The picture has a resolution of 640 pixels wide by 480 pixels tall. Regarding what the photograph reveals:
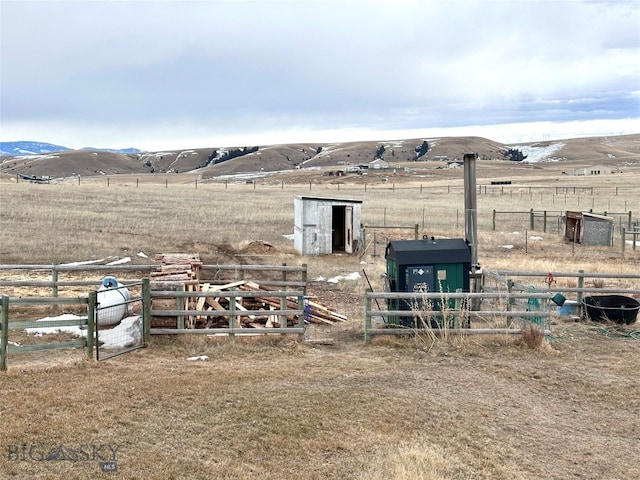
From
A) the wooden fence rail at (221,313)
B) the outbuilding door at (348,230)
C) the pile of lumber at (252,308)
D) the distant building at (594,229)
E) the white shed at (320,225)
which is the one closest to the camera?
the wooden fence rail at (221,313)

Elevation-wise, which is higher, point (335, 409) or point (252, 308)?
point (252, 308)

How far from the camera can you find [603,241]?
2444 cm

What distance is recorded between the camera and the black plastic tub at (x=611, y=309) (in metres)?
11.3

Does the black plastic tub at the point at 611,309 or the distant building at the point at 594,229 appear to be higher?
the distant building at the point at 594,229

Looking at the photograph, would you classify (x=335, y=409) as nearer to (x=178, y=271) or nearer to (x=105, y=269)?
(x=178, y=271)

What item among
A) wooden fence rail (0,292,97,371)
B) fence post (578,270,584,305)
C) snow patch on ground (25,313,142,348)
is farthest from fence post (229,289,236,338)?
fence post (578,270,584,305)

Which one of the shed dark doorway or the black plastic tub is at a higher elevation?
the shed dark doorway

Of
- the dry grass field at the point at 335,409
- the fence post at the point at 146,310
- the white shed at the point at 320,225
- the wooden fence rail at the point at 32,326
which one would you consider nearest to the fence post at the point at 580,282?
the dry grass field at the point at 335,409

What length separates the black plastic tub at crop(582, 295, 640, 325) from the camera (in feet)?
36.9

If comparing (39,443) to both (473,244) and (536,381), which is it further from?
(473,244)

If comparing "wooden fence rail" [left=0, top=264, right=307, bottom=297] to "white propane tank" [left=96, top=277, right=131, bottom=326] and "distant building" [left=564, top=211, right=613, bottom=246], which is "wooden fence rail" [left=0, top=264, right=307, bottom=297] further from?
"distant building" [left=564, top=211, right=613, bottom=246]

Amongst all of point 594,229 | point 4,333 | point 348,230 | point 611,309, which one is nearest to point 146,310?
point 4,333

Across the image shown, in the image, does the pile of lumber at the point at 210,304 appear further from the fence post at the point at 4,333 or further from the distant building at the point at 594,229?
the distant building at the point at 594,229

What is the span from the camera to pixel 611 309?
11367 mm
